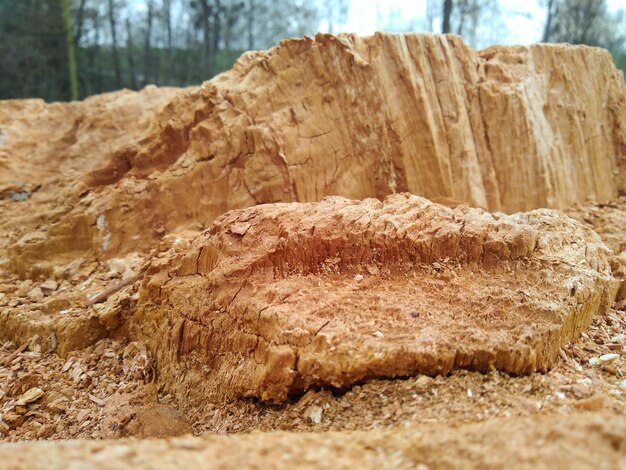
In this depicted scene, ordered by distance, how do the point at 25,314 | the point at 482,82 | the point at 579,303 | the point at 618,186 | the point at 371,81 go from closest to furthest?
1. the point at 579,303
2. the point at 25,314
3. the point at 371,81
4. the point at 482,82
5. the point at 618,186

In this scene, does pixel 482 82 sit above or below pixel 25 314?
above

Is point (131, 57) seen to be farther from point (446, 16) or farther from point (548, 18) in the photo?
point (548, 18)

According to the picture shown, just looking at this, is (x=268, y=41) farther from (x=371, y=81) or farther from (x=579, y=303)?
(x=579, y=303)

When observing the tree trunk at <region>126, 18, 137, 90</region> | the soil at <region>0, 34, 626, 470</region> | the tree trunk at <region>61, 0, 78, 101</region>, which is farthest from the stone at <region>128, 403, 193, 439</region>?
the tree trunk at <region>126, 18, 137, 90</region>

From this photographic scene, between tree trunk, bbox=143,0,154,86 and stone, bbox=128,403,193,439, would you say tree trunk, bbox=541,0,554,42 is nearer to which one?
tree trunk, bbox=143,0,154,86

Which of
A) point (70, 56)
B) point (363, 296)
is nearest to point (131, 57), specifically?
point (70, 56)

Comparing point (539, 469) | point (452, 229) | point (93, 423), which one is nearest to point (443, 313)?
point (452, 229)

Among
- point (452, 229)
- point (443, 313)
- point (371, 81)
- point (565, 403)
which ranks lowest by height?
point (565, 403)
